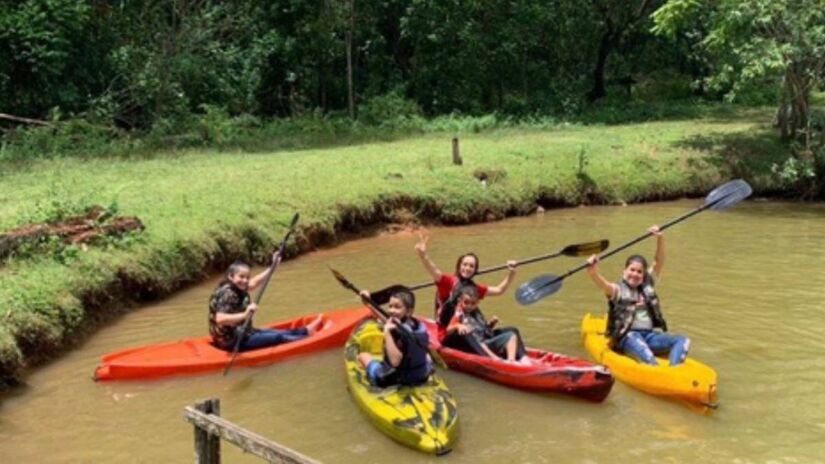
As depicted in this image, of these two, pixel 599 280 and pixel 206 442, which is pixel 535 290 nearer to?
pixel 599 280

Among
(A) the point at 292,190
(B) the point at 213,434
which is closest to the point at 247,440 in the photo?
(B) the point at 213,434

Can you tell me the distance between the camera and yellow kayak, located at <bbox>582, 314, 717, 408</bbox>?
6.54 meters

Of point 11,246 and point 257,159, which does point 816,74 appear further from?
point 11,246

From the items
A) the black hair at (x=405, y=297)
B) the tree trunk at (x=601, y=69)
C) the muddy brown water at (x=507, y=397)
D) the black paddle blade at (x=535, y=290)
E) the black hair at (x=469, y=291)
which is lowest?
the muddy brown water at (x=507, y=397)

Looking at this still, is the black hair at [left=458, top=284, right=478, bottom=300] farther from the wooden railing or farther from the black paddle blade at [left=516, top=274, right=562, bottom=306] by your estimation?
the wooden railing

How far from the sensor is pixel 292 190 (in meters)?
13.3

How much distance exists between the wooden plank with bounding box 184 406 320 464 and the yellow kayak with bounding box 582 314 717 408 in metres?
3.75

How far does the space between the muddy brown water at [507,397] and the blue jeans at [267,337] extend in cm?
30

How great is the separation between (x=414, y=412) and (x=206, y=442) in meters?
2.03

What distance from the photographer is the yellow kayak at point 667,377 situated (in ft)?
21.5

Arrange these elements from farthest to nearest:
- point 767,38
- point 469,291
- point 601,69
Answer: point 601,69
point 767,38
point 469,291

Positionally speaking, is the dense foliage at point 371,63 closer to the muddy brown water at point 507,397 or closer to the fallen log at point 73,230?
the muddy brown water at point 507,397

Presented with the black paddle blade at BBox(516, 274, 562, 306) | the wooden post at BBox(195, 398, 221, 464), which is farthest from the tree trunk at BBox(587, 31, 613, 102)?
the wooden post at BBox(195, 398, 221, 464)

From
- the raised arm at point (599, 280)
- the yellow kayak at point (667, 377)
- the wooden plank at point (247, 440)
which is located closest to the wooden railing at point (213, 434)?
the wooden plank at point (247, 440)
